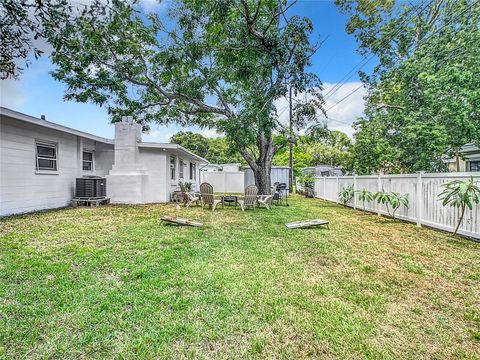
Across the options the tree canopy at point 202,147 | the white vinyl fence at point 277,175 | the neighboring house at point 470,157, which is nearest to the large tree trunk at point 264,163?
the white vinyl fence at point 277,175

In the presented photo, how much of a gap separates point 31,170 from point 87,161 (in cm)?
367

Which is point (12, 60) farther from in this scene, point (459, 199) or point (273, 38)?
point (459, 199)

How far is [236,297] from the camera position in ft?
9.79

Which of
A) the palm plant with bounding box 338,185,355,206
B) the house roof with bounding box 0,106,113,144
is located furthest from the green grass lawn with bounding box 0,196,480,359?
the palm plant with bounding box 338,185,355,206

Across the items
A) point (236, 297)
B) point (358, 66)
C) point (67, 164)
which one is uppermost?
point (358, 66)

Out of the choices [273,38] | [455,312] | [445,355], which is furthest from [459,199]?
[273,38]

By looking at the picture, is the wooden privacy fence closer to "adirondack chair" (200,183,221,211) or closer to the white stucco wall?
"adirondack chair" (200,183,221,211)

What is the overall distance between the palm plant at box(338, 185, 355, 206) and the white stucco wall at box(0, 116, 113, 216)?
39.6 feet

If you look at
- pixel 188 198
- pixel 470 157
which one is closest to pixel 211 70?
pixel 188 198

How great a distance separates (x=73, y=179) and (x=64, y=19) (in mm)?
9082

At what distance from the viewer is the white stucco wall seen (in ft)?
25.7

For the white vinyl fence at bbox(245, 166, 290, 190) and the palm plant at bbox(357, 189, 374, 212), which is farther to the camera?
the white vinyl fence at bbox(245, 166, 290, 190)

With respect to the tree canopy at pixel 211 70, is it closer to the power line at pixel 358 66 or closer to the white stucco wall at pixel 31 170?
the white stucco wall at pixel 31 170

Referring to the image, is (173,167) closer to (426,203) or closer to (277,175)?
(277,175)
